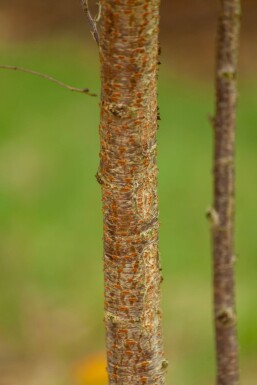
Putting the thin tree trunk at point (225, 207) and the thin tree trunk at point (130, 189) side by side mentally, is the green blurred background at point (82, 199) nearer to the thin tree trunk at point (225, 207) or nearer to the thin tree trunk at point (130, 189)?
the thin tree trunk at point (225, 207)

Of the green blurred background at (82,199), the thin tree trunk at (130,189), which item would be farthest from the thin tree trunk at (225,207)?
the green blurred background at (82,199)

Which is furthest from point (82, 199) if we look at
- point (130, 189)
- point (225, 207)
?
point (130, 189)

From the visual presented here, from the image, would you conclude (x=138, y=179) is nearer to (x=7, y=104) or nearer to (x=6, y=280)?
(x=6, y=280)

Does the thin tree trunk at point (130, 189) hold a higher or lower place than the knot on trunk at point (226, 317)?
higher

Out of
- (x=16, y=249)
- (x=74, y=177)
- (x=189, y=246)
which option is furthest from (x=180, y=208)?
(x=16, y=249)

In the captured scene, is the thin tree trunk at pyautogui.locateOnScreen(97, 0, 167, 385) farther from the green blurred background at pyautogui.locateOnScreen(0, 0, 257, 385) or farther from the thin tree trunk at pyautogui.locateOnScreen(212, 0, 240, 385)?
the green blurred background at pyautogui.locateOnScreen(0, 0, 257, 385)

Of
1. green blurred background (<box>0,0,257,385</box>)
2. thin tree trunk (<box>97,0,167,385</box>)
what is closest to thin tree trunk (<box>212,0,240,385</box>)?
thin tree trunk (<box>97,0,167,385</box>)
